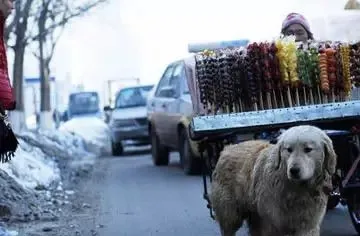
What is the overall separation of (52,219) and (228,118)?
3649 mm

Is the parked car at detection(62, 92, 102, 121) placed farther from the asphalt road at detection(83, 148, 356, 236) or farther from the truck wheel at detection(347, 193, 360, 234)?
the truck wheel at detection(347, 193, 360, 234)

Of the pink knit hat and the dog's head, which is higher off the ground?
the pink knit hat

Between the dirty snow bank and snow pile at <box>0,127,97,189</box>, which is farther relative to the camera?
snow pile at <box>0,127,97,189</box>

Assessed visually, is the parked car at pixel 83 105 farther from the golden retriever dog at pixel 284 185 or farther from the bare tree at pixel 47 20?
the golden retriever dog at pixel 284 185

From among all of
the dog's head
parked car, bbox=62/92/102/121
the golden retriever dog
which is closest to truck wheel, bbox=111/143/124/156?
the golden retriever dog

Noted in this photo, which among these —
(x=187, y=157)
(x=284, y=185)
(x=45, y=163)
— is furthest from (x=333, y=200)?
(x=45, y=163)

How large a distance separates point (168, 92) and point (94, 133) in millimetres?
18838

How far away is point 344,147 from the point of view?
7.20 m

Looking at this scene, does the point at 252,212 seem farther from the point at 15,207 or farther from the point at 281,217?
the point at 15,207

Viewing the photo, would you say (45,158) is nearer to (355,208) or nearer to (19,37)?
(19,37)

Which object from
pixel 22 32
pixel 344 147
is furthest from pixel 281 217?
pixel 22 32

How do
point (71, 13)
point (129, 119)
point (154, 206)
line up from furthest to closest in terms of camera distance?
point (71, 13)
point (129, 119)
point (154, 206)

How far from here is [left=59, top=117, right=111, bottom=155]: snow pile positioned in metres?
28.0

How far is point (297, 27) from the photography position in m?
9.31
